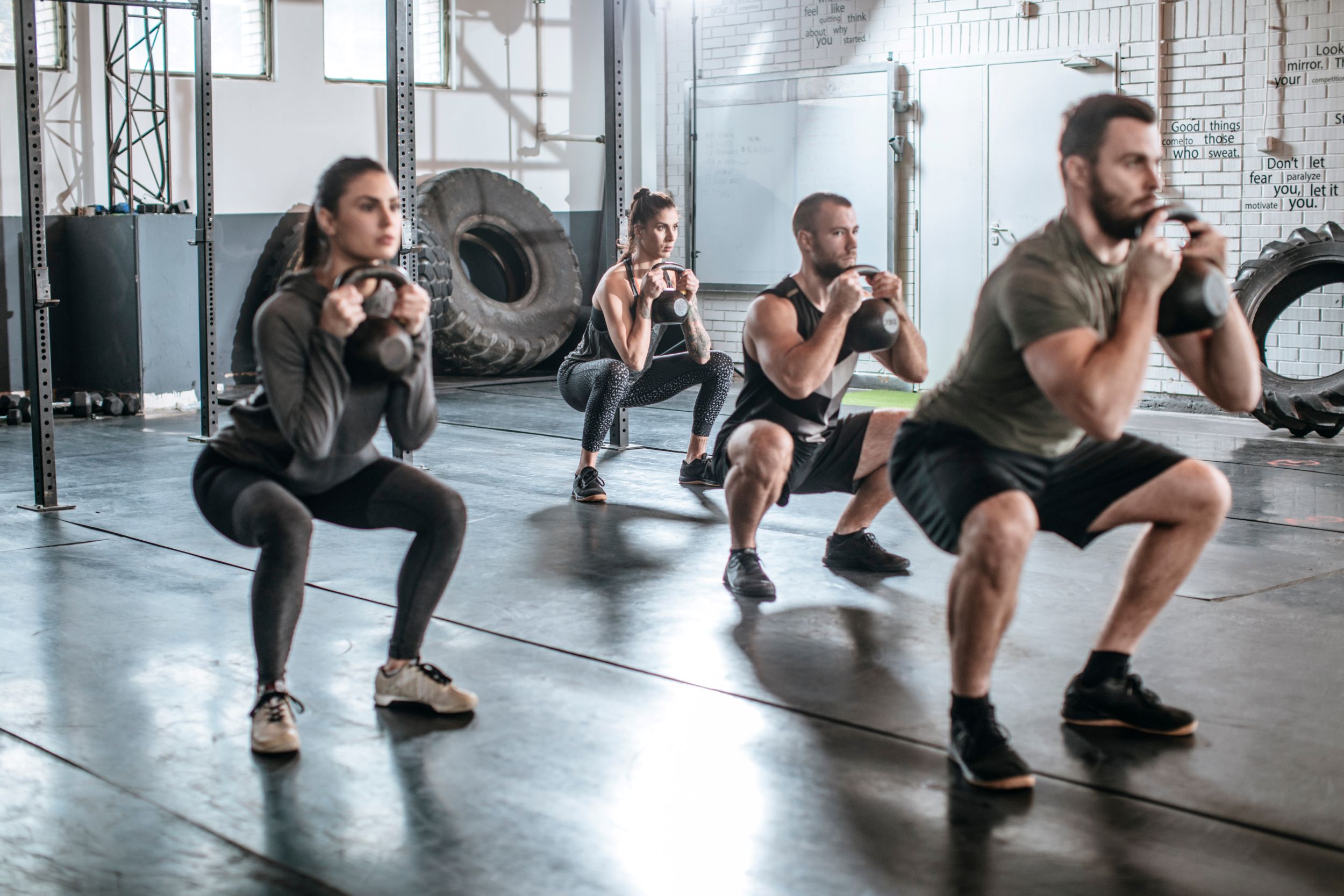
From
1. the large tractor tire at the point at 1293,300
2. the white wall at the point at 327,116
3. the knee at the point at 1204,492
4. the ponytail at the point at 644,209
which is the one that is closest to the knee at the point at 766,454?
the knee at the point at 1204,492

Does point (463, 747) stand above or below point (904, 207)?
below

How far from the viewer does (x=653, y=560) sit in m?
4.32

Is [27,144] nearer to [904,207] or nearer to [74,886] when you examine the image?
[74,886]

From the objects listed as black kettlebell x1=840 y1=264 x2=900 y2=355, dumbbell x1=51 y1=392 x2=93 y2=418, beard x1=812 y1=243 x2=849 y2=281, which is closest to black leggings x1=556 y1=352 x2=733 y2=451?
beard x1=812 y1=243 x2=849 y2=281

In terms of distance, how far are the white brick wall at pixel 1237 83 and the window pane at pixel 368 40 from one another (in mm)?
3326

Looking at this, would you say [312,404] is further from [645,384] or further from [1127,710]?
[645,384]

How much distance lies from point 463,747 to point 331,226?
0.99m

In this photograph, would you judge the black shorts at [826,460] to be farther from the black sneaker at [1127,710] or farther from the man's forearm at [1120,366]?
the man's forearm at [1120,366]

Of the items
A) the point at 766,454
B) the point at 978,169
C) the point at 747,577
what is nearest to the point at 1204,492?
the point at 766,454

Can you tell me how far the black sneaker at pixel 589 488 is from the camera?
17.4ft

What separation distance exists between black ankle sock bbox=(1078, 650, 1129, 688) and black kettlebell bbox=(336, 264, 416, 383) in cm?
141

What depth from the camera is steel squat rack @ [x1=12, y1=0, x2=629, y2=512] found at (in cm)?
504

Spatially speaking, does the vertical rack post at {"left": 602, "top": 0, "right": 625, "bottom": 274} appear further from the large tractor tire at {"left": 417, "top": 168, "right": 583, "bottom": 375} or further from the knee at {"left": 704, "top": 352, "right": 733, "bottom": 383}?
the large tractor tire at {"left": 417, "top": 168, "right": 583, "bottom": 375}

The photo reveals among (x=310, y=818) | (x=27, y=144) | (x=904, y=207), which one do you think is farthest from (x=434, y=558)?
(x=904, y=207)
